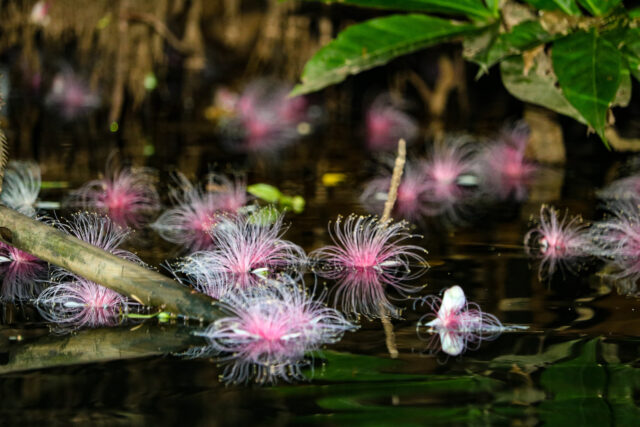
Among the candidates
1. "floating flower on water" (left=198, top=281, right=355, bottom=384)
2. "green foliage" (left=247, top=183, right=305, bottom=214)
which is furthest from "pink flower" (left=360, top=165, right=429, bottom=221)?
"floating flower on water" (left=198, top=281, right=355, bottom=384)

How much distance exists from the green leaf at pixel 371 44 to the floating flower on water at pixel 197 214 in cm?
69

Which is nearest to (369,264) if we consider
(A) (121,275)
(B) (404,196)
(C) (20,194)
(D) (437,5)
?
(D) (437,5)

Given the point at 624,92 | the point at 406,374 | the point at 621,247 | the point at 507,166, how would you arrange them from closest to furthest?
the point at 406,374 → the point at 621,247 → the point at 624,92 → the point at 507,166

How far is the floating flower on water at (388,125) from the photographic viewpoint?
623 centimetres

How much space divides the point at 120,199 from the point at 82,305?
1540 millimetres

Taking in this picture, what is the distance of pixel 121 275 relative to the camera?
98.7 inches

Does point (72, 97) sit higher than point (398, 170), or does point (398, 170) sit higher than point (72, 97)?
point (72, 97)

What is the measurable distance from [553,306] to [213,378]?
1.03 meters

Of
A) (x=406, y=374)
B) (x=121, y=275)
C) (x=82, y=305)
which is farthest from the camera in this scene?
(x=82, y=305)

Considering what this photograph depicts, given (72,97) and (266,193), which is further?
(72,97)

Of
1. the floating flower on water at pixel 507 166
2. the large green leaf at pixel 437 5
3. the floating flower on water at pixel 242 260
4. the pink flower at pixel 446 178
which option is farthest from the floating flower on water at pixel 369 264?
the floating flower on water at pixel 507 166

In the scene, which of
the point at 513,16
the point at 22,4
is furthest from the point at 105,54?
the point at 513,16

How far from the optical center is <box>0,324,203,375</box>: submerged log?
2260mm

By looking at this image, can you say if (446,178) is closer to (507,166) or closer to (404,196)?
(507,166)
